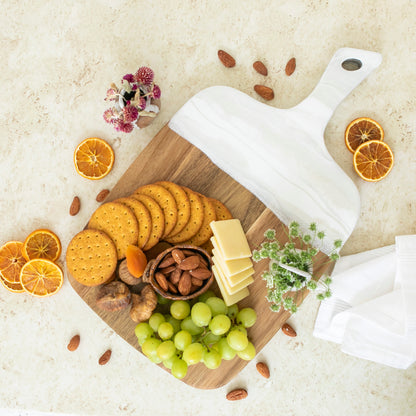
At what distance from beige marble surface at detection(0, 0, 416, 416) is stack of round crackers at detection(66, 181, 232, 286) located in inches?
11.9

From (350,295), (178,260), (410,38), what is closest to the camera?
(178,260)

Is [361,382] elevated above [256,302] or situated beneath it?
situated beneath

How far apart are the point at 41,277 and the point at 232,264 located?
802 mm

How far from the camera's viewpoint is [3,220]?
5.49ft

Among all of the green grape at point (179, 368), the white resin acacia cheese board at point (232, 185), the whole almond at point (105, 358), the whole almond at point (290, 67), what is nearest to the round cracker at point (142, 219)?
the white resin acacia cheese board at point (232, 185)

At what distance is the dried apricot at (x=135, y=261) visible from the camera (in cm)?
128

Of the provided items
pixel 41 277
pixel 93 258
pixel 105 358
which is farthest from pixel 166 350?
pixel 41 277

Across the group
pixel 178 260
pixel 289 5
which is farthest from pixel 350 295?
pixel 289 5

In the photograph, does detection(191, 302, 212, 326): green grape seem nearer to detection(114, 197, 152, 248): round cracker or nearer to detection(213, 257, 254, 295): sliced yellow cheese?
detection(213, 257, 254, 295): sliced yellow cheese

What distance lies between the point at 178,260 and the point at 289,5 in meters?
1.22

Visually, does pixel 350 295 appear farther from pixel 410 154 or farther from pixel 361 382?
pixel 410 154

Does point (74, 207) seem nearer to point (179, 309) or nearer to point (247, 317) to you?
point (179, 309)

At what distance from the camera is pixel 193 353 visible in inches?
47.2

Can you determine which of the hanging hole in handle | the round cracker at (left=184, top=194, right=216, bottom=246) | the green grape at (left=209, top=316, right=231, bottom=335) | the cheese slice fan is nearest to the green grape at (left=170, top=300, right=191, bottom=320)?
the green grape at (left=209, top=316, right=231, bottom=335)
